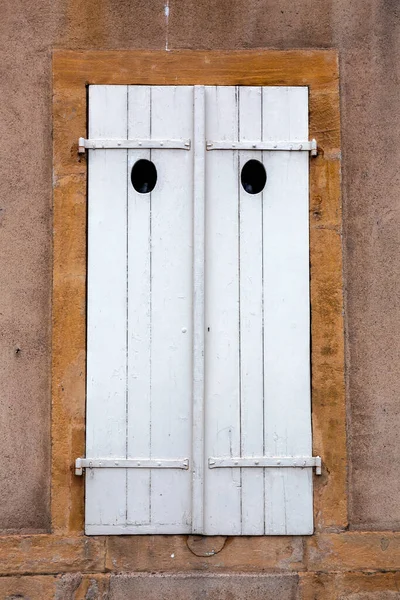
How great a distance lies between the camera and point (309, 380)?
357 cm

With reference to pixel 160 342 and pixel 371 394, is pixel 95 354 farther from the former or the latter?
pixel 371 394

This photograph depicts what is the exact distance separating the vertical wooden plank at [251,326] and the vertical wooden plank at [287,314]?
0.03 meters

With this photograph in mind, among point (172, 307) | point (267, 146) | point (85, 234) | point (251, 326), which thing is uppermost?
point (267, 146)

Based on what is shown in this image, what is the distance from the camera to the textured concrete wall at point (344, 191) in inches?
140

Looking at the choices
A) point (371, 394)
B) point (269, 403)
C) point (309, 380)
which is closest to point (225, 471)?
point (269, 403)

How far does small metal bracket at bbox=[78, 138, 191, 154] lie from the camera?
359cm

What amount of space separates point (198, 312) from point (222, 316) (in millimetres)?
141

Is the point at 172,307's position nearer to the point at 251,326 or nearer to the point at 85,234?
the point at 251,326

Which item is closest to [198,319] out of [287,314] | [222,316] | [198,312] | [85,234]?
[198,312]

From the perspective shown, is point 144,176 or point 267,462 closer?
point 267,462

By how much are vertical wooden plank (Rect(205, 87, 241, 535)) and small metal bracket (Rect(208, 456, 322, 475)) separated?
37 millimetres

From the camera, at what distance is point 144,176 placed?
11.9 ft

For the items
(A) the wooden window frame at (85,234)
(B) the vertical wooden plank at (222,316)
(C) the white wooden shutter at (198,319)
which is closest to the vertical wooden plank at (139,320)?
(C) the white wooden shutter at (198,319)

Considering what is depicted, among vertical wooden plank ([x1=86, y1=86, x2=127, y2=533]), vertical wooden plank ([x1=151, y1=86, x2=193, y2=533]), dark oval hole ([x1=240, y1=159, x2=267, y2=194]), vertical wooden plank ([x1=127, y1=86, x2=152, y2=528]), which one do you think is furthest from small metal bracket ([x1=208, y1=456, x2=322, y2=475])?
dark oval hole ([x1=240, y1=159, x2=267, y2=194])
